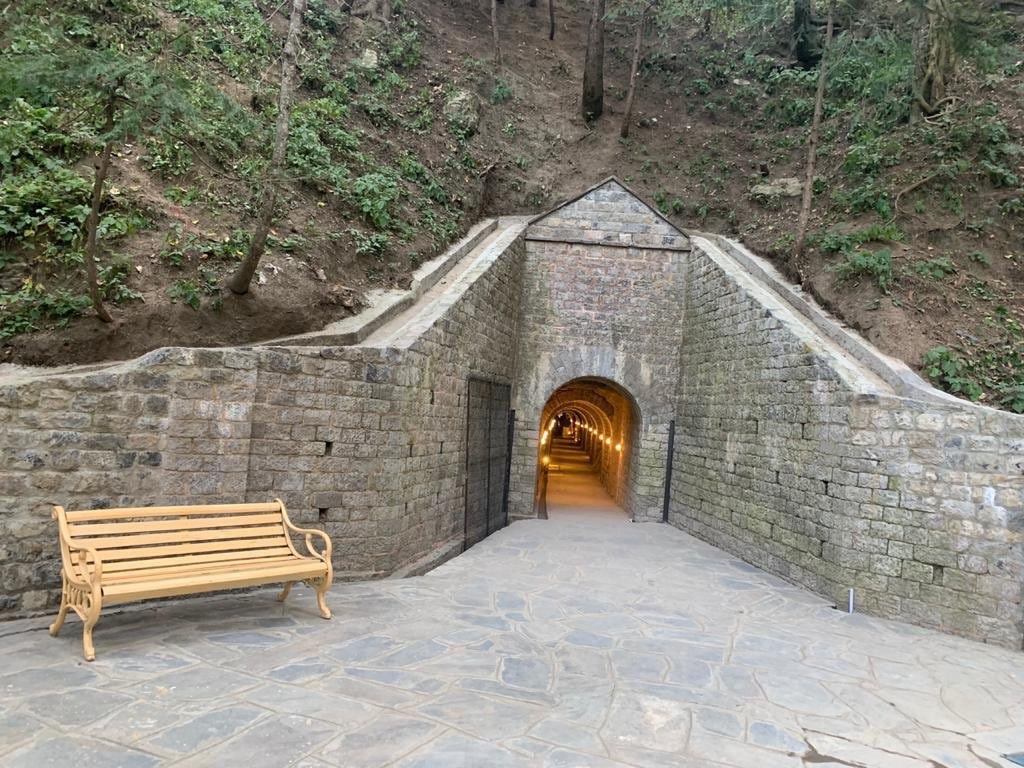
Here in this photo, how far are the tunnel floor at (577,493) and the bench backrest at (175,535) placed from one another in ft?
22.8

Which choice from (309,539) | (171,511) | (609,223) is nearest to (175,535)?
(171,511)

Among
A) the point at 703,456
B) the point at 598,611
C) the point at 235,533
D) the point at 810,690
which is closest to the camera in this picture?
the point at 810,690

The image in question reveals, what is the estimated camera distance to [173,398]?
489 cm

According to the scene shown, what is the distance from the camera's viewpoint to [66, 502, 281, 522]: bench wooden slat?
4.11 m

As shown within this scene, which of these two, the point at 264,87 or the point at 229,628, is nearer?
the point at 229,628

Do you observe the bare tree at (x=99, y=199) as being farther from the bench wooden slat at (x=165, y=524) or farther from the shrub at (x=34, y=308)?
the bench wooden slat at (x=165, y=524)

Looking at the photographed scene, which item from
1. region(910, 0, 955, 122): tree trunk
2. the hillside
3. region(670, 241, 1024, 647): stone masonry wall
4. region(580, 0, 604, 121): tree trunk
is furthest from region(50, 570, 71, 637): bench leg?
region(580, 0, 604, 121): tree trunk

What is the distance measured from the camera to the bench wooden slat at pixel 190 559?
4051 mm

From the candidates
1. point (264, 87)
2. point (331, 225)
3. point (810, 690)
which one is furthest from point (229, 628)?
point (264, 87)

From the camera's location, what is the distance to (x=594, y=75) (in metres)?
17.5

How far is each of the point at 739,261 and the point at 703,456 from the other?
12.7ft

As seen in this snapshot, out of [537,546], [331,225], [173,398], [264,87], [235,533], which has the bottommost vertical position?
[537,546]

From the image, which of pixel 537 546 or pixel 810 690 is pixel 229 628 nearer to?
pixel 810 690

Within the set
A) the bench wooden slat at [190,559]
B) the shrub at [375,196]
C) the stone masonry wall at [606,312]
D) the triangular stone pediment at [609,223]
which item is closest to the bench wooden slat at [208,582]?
the bench wooden slat at [190,559]
